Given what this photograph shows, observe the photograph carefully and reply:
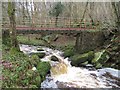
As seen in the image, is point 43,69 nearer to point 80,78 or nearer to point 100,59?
point 80,78

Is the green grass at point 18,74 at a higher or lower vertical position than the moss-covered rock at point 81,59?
higher

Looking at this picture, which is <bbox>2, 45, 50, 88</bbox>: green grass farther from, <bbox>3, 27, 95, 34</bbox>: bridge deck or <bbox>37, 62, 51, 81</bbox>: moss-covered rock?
<bbox>3, 27, 95, 34</bbox>: bridge deck

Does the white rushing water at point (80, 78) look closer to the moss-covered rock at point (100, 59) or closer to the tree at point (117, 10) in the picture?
the moss-covered rock at point (100, 59)

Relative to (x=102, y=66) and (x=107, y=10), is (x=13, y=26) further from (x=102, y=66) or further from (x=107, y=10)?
(x=107, y=10)

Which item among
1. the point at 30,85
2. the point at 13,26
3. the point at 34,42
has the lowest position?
the point at 34,42

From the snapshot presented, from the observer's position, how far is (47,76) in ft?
42.1

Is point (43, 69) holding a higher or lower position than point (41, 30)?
lower

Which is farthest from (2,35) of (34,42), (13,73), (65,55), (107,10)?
(107,10)

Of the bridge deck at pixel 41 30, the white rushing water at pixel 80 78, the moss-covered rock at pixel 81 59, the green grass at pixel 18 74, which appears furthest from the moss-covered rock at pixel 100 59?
the green grass at pixel 18 74

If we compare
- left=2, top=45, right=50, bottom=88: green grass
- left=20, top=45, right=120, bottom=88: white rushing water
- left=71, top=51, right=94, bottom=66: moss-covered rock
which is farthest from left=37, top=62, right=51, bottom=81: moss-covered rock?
left=71, top=51, right=94, bottom=66: moss-covered rock

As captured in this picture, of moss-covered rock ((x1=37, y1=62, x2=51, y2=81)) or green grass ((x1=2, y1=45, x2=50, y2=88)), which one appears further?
moss-covered rock ((x1=37, y1=62, x2=51, y2=81))

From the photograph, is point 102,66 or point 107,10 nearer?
point 102,66

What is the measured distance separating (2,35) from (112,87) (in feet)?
29.3

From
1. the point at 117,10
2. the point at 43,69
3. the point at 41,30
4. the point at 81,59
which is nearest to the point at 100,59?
the point at 81,59
